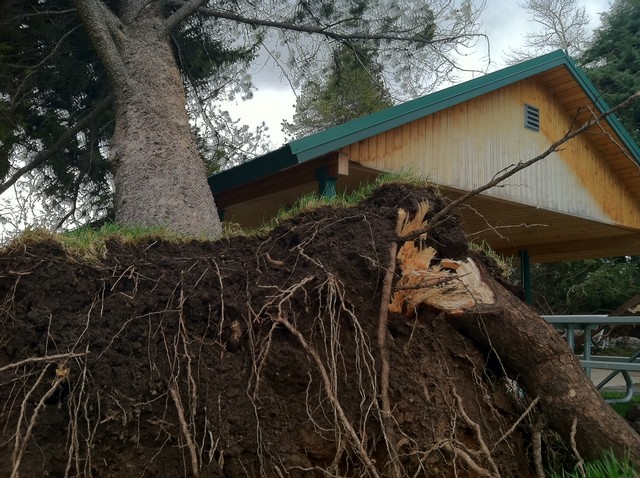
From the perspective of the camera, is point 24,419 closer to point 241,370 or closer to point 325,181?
point 241,370

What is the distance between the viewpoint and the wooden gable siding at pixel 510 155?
7773 mm

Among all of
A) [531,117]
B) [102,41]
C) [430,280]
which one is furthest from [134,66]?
[531,117]

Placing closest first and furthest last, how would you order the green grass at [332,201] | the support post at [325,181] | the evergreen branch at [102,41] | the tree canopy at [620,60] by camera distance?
the green grass at [332,201]
the evergreen branch at [102,41]
the support post at [325,181]
the tree canopy at [620,60]

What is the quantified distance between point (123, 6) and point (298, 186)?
293cm

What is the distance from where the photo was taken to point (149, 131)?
601cm

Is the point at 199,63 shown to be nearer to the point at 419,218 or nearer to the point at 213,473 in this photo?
the point at 419,218

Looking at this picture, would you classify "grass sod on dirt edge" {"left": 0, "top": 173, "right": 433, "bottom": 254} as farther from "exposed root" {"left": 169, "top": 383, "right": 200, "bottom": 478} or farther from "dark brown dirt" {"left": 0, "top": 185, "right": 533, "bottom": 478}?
"exposed root" {"left": 169, "top": 383, "right": 200, "bottom": 478}

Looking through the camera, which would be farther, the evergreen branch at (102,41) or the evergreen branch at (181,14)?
the evergreen branch at (181,14)

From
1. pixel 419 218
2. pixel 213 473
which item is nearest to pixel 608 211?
pixel 419 218

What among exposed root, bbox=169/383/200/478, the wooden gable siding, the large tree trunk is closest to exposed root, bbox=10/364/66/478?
exposed root, bbox=169/383/200/478

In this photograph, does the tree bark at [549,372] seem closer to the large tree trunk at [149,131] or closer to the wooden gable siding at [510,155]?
the large tree trunk at [149,131]

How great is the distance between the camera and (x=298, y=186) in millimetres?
8008

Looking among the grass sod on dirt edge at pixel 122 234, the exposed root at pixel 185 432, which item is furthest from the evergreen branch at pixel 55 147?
the exposed root at pixel 185 432

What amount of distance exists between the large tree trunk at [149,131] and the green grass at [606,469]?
3.10 metres
